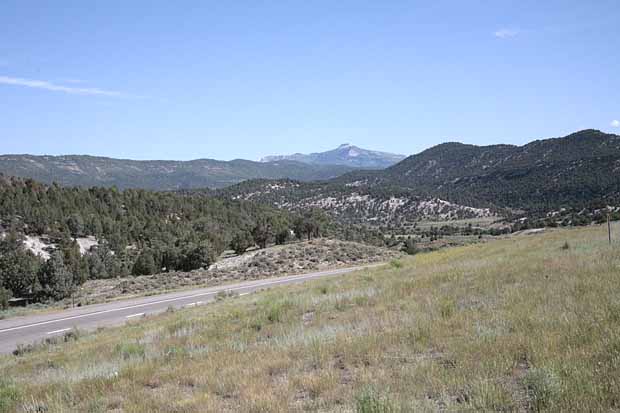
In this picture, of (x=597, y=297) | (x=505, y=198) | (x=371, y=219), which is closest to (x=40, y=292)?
(x=597, y=297)

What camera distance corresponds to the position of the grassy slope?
5.30 meters

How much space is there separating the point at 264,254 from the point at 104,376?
4424cm

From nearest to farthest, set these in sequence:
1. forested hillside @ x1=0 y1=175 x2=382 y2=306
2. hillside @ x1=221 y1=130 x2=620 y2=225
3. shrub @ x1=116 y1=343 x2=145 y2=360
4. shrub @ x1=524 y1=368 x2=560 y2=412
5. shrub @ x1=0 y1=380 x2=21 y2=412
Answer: shrub @ x1=524 y1=368 x2=560 y2=412 < shrub @ x1=0 y1=380 x2=21 y2=412 < shrub @ x1=116 y1=343 x2=145 y2=360 < forested hillside @ x1=0 y1=175 x2=382 y2=306 < hillside @ x1=221 y1=130 x2=620 y2=225

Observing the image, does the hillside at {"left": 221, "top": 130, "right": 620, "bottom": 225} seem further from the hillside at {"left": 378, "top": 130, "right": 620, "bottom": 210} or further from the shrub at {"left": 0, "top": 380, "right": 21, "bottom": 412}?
the shrub at {"left": 0, "top": 380, "right": 21, "bottom": 412}

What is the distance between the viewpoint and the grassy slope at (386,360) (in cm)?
530

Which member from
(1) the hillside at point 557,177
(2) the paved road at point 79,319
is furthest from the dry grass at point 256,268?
(1) the hillside at point 557,177

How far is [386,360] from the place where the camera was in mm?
7016

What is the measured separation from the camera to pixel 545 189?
14700 centimetres

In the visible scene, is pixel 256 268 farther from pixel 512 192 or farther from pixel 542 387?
pixel 512 192

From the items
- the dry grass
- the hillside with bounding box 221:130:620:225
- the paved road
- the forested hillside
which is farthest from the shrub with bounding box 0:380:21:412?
the hillside with bounding box 221:130:620:225

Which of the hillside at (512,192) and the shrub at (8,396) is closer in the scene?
the shrub at (8,396)

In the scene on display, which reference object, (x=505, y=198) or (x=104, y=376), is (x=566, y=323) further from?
(x=505, y=198)

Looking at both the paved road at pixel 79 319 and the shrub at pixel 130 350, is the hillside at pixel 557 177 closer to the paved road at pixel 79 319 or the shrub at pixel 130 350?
the paved road at pixel 79 319

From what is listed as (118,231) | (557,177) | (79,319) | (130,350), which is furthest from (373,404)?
(557,177)
